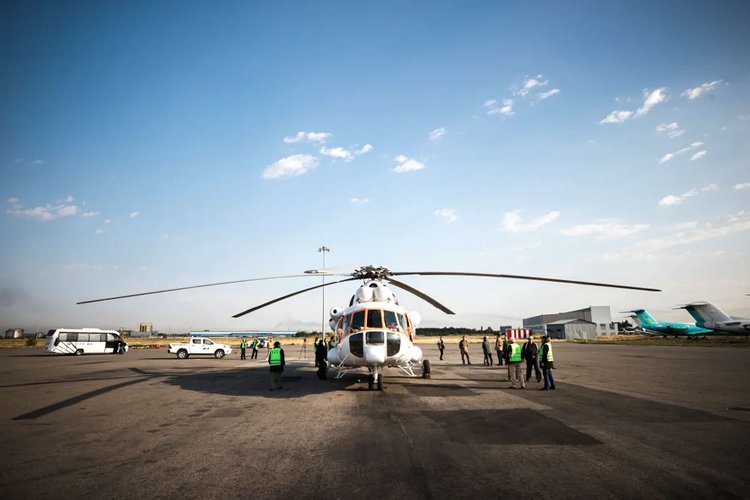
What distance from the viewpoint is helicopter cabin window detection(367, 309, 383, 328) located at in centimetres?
1258

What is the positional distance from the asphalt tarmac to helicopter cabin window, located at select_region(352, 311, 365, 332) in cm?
216

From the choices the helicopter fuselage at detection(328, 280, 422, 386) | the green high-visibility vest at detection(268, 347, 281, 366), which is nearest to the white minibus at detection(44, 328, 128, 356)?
the green high-visibility vest at detection(268, 347, 281, 366)

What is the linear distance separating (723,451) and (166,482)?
321 inches

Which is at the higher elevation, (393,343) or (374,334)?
(374,334)

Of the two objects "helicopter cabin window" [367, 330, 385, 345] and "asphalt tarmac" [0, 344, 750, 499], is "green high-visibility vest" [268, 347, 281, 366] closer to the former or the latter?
"asphalt tarmac" [0, 344, 750, 499]

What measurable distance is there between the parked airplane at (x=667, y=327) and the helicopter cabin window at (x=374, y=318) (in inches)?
2795

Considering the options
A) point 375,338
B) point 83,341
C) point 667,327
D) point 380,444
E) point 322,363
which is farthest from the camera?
point 667,327

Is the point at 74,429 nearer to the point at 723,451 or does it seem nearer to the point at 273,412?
the point at 273,412

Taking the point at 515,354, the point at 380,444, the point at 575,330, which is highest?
the point at 515,354

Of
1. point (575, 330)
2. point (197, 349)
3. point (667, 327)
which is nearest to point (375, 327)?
point (197, 349)

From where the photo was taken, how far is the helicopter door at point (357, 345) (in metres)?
12.2

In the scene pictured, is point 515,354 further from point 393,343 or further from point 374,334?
point 374,334

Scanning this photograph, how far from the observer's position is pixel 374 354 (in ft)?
39.1

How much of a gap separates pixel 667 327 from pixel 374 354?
72.4m
